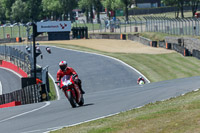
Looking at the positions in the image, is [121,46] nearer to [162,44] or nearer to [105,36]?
[162,44]

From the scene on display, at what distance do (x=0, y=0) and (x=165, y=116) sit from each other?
442 feet

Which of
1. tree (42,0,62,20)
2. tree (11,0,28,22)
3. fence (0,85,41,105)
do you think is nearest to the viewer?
fence (0,85,41,105)

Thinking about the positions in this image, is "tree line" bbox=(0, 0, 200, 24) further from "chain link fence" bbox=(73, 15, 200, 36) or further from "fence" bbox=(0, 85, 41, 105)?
"fence" bbox=(0, 85, 41, 105)

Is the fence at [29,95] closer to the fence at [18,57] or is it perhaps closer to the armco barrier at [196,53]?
the fence at [18,57]

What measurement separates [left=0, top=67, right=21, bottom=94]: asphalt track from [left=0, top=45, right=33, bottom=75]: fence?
3.67 ft

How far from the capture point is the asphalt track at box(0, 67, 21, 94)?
37044mm

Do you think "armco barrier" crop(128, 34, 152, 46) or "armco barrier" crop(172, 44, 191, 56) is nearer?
"armco barrier" crop(172, 44, 191, 56)

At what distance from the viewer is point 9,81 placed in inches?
1612

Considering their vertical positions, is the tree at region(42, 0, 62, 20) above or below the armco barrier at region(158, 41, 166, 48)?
above

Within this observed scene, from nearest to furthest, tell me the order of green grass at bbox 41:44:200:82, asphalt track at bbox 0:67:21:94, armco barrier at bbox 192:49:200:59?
green grass at bbox 41:44:200:82 < asphalt track at bbox 0:67:21:94 < armco barrier at bbox 192:49:200:59

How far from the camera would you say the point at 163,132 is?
26.7 ft

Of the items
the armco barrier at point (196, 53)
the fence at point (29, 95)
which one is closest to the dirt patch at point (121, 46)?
the armco barrier at point (196, 53)

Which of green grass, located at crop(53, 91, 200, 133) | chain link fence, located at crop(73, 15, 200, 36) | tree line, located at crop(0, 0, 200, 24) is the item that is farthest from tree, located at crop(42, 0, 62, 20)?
green grass, located at crop(53, 91, 200, 133)

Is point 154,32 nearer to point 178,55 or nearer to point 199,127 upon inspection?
point 178,55
